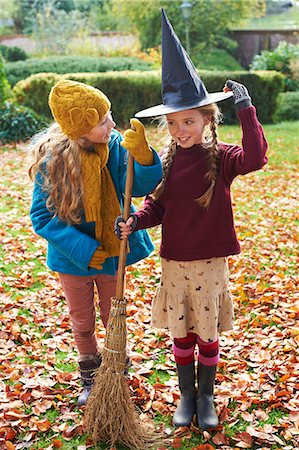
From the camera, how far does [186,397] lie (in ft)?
9.58

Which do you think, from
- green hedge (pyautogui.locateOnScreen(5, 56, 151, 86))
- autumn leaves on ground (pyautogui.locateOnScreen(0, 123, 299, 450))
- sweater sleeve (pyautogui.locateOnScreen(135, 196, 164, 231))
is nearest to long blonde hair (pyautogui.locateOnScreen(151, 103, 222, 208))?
sweater sleeve (pyautogui.locateOnScreen(135, 196, 164, 231))

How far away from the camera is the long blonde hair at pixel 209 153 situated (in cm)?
253

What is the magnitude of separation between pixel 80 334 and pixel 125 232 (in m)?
0.74

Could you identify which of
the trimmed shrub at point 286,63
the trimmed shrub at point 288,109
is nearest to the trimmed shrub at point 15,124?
the trimmed shrub at point 288,109

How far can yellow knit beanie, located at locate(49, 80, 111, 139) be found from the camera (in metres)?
2.44

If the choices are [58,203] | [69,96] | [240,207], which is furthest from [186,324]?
[240,207]

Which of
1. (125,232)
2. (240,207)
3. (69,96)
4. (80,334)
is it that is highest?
(69,96)

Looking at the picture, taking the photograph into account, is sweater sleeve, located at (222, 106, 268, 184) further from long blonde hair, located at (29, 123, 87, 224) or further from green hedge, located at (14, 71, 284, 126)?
green hedge, located at (14, 71, 284, 126)

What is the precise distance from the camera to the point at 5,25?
29.1m

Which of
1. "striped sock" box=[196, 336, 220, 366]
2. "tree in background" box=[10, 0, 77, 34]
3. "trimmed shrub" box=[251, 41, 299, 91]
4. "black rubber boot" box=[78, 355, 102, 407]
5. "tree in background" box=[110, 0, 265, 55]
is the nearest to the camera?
"striped sock" box=[196, 336, 220, 366]

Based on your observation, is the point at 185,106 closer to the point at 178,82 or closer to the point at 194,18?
the point at 178,82

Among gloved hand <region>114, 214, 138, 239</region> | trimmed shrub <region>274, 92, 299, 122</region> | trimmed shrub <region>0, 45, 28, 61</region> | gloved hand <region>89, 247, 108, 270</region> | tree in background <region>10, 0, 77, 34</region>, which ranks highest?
tree in background <region>10, 0, 77, 34</region>

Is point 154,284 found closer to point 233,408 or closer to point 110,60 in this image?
point 233,408

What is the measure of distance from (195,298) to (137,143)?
783mm
